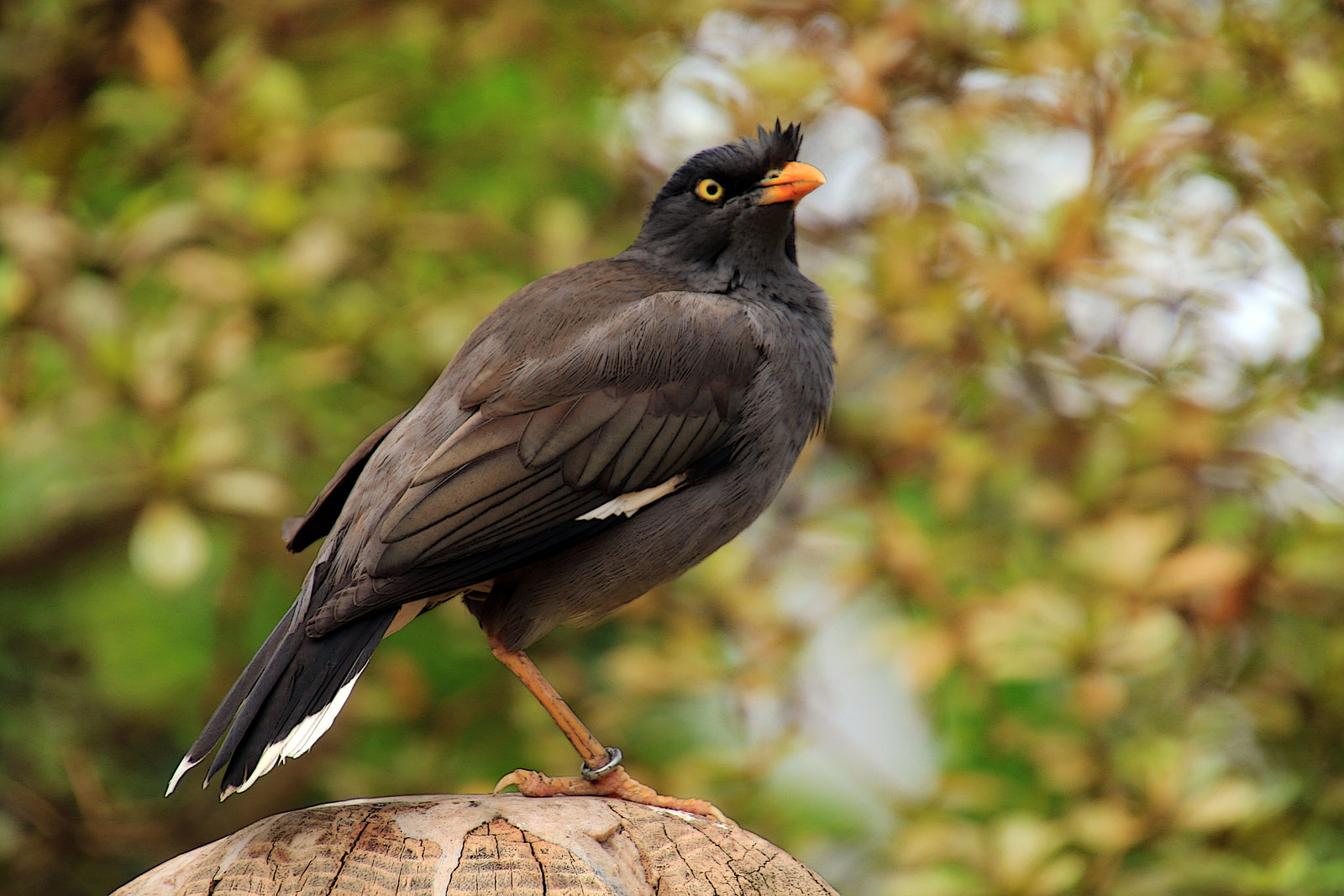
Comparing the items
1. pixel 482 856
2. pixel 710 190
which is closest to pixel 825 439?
pixel 710 190

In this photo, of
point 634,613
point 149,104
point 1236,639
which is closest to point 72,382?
point 149,104

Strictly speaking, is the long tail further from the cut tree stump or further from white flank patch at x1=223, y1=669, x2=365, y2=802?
the cut tree stump

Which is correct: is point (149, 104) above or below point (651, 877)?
above

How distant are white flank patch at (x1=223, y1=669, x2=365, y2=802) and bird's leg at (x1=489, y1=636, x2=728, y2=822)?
48cm

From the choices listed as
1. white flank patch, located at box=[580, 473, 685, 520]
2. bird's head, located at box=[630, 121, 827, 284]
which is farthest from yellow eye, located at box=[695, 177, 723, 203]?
white flank patch, located at box=[580, 473, 685, 520]

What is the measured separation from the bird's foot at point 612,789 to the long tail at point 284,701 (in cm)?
46

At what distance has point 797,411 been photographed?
2.97 metres

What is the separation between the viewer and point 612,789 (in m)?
2.81

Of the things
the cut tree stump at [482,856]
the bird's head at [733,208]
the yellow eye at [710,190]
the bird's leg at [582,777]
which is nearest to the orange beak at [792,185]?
the bird's head at [733,208]

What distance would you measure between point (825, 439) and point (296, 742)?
249cm

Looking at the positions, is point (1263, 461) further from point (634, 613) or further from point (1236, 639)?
point (634, 613)

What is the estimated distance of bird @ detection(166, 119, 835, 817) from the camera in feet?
8.40

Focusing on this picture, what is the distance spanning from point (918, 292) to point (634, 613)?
4.68 ft

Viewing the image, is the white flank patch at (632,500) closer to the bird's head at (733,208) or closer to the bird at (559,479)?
the bird at (559,479)
